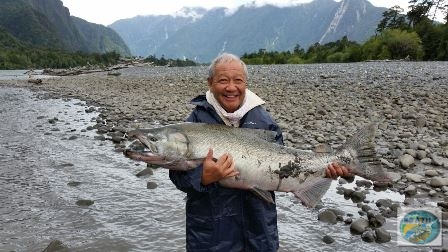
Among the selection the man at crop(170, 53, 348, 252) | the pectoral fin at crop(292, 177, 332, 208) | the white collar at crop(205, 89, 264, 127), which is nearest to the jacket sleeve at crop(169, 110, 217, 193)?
the man at crop(170, 53, 348, 252)

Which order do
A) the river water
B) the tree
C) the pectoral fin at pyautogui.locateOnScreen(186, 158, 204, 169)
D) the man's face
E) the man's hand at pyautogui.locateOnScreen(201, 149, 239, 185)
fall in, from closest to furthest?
the man's hand at pyautogui.locateOnScreen(201, 149, 239, 185) → the pectoral fin at pyautogui.locateOnScreen(186, 158, 204, 169) → the man's face → the river water → the tree

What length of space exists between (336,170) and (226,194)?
1111 millimetres

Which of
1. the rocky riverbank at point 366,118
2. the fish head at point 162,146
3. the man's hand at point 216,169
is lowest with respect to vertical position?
the rocky riverbank at point 366,118

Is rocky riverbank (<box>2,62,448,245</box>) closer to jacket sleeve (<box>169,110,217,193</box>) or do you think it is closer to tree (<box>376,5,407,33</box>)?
jacket sleeve (<box>169,110,217,193</box>)

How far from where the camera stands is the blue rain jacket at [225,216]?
3318 millimetres

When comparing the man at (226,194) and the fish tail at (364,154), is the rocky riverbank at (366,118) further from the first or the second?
the man at (226,194)

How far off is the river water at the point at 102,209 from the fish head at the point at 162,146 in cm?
296

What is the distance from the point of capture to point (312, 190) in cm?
378

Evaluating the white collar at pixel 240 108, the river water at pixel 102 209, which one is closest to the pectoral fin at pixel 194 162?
the white collar at pixel 240 108

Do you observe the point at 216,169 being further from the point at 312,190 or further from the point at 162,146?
the point at 312,190

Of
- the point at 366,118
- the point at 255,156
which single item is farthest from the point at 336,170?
the point at 366,118

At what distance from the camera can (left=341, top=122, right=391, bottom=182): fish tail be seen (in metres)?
3.74

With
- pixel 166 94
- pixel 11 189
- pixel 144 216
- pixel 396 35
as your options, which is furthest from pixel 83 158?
pixel 396 35

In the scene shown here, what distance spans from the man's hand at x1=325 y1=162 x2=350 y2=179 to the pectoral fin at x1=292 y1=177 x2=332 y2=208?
2.6 inches
